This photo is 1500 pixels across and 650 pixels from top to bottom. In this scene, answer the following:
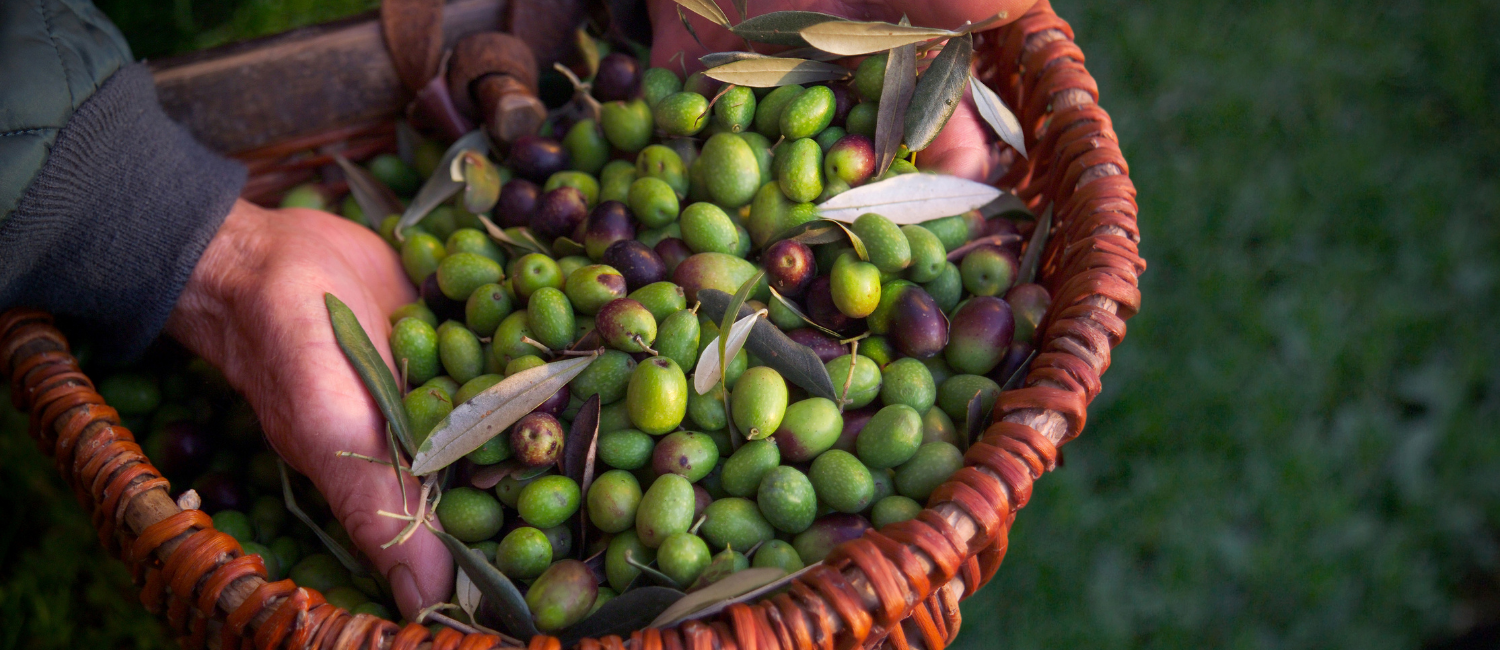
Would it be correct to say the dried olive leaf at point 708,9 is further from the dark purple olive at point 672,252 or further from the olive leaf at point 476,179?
the olive leaf at point 476,179

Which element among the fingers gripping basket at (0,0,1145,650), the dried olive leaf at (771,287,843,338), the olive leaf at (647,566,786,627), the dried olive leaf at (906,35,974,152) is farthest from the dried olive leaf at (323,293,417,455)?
the dried olive leaf at (906,35,974,152)

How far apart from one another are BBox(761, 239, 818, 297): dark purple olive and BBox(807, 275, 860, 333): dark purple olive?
0.08 feet

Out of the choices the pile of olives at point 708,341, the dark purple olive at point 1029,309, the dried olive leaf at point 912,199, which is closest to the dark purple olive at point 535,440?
the pile of olives at point 708,341

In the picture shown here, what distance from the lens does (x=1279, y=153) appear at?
2922mm

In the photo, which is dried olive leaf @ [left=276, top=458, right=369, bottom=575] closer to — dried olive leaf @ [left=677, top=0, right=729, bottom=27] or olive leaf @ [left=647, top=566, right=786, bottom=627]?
olive leaf @ [left=647, top=566, right=786, bottom=627]

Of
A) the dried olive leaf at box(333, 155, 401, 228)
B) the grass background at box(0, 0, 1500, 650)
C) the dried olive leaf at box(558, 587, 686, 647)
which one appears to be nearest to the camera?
the dried olive leaf at box(558, 587, 686, 647)

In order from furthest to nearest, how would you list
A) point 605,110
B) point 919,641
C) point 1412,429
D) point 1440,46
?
point 1440,46
point 1412,429
point 605,110
point 919,641

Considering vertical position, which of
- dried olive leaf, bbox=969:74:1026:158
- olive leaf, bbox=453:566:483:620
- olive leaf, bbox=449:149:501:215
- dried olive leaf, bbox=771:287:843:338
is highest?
dried olive leaf, bbox=969:74:1026:158

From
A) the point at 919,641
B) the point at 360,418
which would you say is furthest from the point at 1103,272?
the point at 360,418

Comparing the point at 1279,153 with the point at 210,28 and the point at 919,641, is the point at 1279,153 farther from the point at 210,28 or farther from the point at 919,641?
the point at 210,28

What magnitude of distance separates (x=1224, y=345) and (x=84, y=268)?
282 cm

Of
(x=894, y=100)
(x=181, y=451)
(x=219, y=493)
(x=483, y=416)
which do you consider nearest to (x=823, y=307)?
(x=894, y=100)

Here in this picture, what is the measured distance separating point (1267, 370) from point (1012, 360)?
4.71 feet

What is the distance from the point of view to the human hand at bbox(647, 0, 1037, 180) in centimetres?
162
